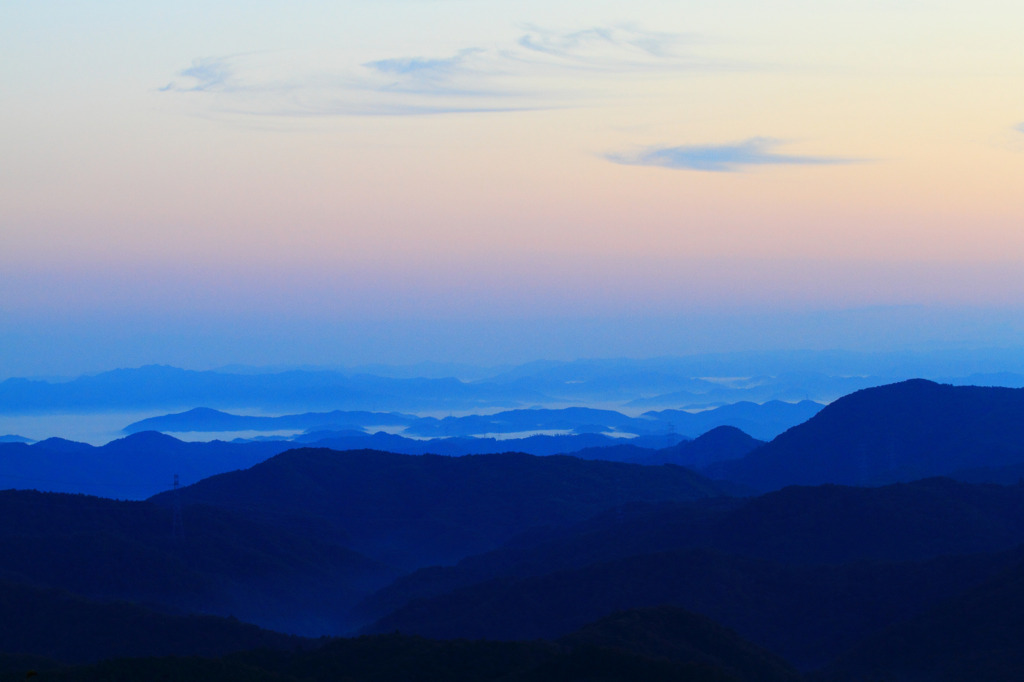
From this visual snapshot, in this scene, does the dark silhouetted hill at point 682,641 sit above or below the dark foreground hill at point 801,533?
below

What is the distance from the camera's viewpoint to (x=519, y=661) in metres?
41.3

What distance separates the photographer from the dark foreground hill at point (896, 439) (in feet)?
410

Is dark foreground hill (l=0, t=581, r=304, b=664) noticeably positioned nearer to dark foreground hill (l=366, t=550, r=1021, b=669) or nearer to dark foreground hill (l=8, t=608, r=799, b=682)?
dark foreground hill (l=366, t=550, r=1021, b=669)

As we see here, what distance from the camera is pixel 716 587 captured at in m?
63.1

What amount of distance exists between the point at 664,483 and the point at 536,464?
17538mm

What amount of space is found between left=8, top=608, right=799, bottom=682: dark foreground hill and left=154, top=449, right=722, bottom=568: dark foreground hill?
6242 cm

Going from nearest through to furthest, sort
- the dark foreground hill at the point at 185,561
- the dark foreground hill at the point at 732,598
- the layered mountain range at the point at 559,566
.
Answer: the layered mountain range at the point at 559,566 → the dark foreground hill at the point at 732,598 → the dark foreground hill at the point at 185,561

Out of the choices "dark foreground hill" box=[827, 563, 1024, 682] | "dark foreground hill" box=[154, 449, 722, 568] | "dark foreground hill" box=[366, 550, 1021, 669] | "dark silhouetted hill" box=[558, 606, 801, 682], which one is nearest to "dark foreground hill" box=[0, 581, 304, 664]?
"dark foreground hill" box=[366, 550, 1021, 669]

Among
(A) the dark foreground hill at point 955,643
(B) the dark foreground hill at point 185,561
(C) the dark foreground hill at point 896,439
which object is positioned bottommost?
(A) the dark foreground hill at point 955,643

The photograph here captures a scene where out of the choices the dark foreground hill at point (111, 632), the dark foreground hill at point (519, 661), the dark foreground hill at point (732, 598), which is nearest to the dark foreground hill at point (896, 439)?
the dark foreground hill at point (732, 598)

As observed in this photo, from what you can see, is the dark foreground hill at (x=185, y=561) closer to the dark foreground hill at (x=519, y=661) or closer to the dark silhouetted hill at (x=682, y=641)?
the dark foreground hill at (x=519, y=661)

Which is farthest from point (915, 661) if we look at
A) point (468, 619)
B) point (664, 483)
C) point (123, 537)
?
point (664, 483)

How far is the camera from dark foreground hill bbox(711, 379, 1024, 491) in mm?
125062

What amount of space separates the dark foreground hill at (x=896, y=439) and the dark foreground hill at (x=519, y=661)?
7765 centimetres
